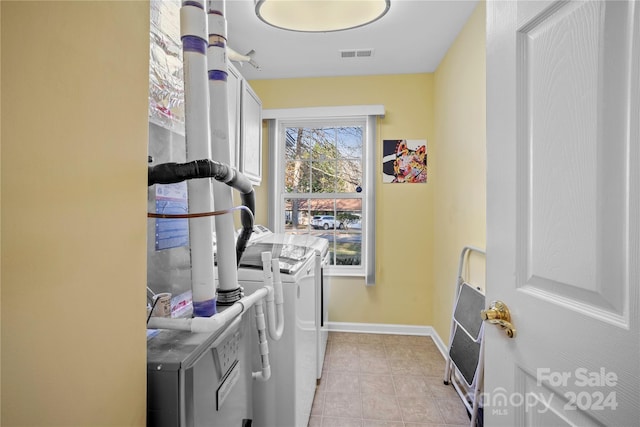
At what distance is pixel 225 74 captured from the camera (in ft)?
3.00

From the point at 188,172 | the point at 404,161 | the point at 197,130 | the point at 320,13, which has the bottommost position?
the point at 188,172

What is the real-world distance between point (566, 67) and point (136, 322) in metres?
1.05

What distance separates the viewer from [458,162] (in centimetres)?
233

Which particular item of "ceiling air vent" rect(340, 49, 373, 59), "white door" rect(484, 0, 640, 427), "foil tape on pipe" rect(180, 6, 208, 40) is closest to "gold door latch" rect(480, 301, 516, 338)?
"white door" rect(484, 0, 640, 427)

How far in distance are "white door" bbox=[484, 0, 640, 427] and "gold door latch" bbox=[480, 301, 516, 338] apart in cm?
2

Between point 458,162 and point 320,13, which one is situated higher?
point 320,13

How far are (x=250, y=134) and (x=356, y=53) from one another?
4.08ft

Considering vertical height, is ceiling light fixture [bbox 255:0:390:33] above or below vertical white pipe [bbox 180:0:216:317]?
above

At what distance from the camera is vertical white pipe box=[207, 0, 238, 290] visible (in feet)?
2.90

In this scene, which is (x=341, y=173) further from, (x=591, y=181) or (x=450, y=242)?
(x=591, y=181)

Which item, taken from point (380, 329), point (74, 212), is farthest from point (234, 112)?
point (380, 329)

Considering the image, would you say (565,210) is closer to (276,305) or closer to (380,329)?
(276,305)

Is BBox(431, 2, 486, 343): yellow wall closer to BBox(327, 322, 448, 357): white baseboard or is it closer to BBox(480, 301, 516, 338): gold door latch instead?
BBox(327, 322, 448, 357): white baseboard

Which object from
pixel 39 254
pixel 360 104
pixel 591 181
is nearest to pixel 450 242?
pixel 360 104
